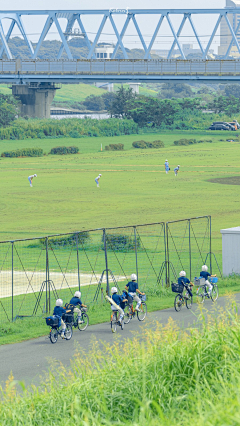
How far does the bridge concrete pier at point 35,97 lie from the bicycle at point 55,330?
10230 centimetres

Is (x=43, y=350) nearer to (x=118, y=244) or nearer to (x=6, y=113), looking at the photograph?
(x=118, y=244)

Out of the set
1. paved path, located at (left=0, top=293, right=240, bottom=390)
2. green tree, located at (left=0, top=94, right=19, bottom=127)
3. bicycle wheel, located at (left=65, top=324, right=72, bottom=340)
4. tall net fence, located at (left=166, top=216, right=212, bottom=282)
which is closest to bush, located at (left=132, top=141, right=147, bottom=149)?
green tree, located at (left=0, top=94, right=19, bottom=127)

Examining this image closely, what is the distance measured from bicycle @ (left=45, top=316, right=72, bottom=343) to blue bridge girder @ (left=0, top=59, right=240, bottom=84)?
9211cm

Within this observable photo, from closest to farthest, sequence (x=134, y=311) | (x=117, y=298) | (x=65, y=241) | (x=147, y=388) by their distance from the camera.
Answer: (x=147, y=388)
(x=117, y=298)
(x=134, y=311)
(x=65, y=241)

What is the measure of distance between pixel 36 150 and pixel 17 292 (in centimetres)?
6286

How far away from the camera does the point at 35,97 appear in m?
120

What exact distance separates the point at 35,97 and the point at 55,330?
105 meters

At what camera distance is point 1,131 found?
10450 cm

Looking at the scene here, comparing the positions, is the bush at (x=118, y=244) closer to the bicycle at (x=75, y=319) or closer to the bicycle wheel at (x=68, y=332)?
the bicycle at (x=75, y=319)

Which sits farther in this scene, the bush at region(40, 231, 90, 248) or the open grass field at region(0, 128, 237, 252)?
the open grass field at region(0, 128, 237, 252)

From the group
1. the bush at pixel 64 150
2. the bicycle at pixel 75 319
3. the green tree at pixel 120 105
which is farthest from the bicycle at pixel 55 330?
the green tree at pixel 120 105

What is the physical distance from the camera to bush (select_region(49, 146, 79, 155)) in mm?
89562

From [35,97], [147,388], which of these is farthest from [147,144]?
[147,388]

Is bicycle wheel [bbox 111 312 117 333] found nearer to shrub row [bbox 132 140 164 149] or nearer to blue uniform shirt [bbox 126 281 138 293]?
blue uniform shirt [bbox 126 281 138 293]
